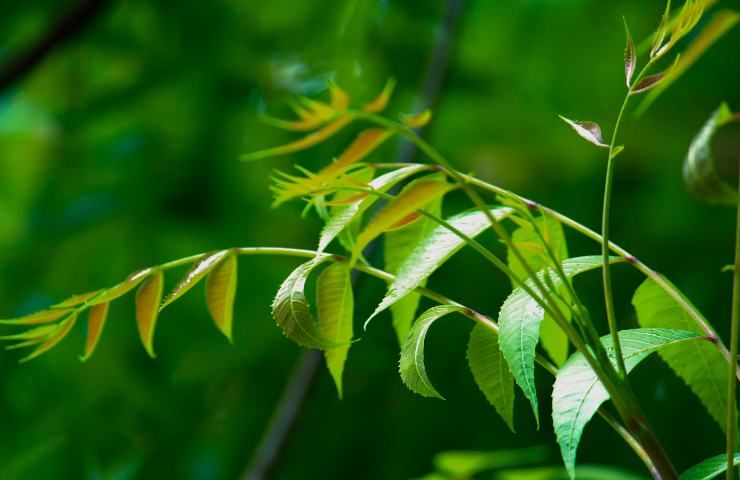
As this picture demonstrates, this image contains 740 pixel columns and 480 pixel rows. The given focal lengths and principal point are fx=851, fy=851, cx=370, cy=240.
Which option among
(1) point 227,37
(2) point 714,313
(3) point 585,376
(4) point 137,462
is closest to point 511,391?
(3) point 585,376

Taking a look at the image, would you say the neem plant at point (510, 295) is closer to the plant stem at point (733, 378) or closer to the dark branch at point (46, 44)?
the plant stem at point (733, 378)

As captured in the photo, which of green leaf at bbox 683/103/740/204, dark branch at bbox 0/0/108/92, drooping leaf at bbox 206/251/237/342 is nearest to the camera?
green leaf at bbox 683/103/740/204

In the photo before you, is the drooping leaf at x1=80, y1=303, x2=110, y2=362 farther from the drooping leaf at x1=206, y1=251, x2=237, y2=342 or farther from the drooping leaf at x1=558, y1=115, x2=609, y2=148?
the drooping leaf at x1=558, y1=115, x2=609, y2=148

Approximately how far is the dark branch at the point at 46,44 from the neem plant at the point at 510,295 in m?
0.65

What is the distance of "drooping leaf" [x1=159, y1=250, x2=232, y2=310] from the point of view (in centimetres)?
24

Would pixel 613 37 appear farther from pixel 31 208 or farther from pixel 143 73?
pixel 31 208

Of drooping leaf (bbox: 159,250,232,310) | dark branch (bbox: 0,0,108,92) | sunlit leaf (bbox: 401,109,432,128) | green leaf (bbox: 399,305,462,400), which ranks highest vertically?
dark branch (bbox: 0,0,108,92)

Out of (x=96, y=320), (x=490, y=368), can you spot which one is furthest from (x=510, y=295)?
(x=96, y=320)

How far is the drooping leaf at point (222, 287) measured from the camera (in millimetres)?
256

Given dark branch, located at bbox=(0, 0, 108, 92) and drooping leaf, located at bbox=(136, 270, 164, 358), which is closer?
drooping leaf, located at bbox=(136, 270, 164, 358)

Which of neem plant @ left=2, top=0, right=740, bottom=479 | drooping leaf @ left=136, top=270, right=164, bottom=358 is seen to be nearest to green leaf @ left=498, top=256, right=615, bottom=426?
neem plant @ left=2, top=0, right=740, bottom=479

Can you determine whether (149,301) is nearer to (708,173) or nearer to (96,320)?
(96,320)

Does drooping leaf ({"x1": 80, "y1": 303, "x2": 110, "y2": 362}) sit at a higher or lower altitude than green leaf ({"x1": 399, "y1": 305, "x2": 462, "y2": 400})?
higher

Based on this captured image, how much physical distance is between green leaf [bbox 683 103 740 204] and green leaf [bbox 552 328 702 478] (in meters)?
0.06
